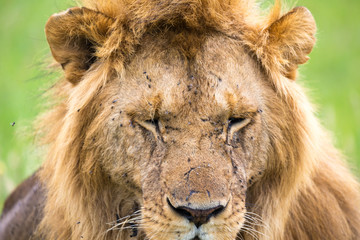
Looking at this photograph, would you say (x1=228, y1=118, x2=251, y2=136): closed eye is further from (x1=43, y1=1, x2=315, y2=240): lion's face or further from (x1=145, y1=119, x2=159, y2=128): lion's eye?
(x1=145, y1=119, x2=159, y2=128): lion's eye

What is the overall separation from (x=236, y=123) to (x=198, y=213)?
0.60 meters

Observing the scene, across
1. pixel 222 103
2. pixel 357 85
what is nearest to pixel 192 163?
pixel 222 103

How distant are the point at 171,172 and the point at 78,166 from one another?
2.10ft

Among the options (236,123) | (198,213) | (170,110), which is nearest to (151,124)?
(170,110)

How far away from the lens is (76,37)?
3.53m

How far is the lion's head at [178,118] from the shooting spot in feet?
10.8

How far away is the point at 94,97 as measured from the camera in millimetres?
3535

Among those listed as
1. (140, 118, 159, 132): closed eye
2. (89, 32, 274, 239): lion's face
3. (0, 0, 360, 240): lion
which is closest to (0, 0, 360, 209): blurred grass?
(0, 0, 360, 240): lion

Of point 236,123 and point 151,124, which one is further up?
point 151,124

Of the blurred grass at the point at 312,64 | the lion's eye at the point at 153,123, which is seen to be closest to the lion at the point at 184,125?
the lion's eye at the point at 153,123

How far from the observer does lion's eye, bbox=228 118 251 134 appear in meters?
3.42

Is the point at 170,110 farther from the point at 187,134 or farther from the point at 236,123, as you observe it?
the point at 236,123

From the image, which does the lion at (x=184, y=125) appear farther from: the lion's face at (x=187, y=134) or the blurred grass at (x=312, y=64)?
the blurred grass at (x=312, y=64)

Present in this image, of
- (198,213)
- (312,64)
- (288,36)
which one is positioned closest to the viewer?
(198,213)
